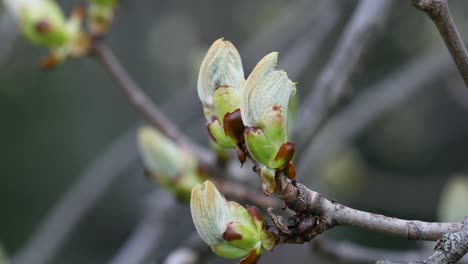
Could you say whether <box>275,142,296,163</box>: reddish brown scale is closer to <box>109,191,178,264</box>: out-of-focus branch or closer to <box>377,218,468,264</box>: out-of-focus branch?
<box>377,218,468,264</box>: out-of-focus branch

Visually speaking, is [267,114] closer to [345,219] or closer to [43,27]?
[345,219]

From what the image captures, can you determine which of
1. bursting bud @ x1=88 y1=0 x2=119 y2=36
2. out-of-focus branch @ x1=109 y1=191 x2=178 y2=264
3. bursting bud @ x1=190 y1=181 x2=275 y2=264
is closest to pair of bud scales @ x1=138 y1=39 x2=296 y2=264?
bursting bud @ x1=190 y1=181 x2=275 y2=264

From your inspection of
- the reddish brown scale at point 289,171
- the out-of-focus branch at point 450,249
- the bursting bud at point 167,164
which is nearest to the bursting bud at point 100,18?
the bursting bud at point 167,164

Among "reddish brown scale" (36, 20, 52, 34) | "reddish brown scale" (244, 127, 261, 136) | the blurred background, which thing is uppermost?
the blurred background

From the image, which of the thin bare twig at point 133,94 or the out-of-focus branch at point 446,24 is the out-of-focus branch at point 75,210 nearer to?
the thin bare twig at point 133,94

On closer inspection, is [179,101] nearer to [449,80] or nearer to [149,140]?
[449,80]

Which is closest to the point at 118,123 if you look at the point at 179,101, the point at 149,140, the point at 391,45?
the point at 391,45

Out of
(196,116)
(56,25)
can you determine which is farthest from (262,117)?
(196,116)

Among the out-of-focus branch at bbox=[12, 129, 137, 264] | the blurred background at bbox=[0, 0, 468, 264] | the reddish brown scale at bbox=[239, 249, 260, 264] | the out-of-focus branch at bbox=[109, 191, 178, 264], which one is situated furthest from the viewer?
the blurred background at bbox=[0, 0, 468, 264]
